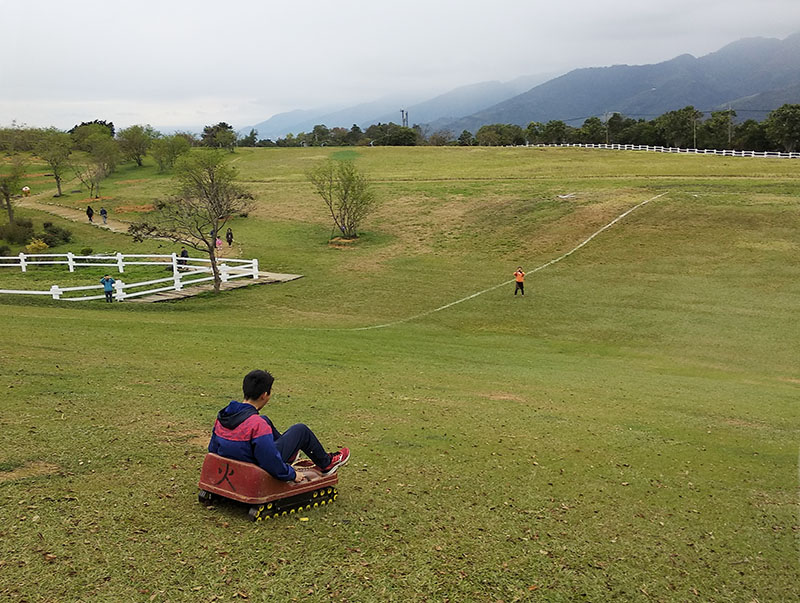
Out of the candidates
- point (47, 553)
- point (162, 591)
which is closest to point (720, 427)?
point (162, 591)

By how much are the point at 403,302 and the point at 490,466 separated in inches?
799

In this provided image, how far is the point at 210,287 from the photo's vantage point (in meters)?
30.1

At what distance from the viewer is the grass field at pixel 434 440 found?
18.0 ft

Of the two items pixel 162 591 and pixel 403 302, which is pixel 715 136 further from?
pixel 162 591

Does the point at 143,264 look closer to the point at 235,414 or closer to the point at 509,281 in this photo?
the point at 509,281

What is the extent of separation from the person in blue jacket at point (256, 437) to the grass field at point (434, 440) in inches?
24.2

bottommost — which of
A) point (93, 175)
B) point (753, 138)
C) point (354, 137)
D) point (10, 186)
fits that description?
point (10, 186)

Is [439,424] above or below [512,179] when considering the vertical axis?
below

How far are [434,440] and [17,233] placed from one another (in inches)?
1976

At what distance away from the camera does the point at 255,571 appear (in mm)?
5289

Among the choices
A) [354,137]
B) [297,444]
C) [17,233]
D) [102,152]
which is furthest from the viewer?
[354,137]

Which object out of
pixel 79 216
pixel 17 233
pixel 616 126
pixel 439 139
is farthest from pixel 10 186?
pixel 616 126

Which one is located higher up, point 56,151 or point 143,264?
point 56,151

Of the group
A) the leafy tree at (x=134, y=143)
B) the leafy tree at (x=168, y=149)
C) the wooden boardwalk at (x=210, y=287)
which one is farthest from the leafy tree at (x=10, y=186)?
the leafy tree at (x=134, y=143)
